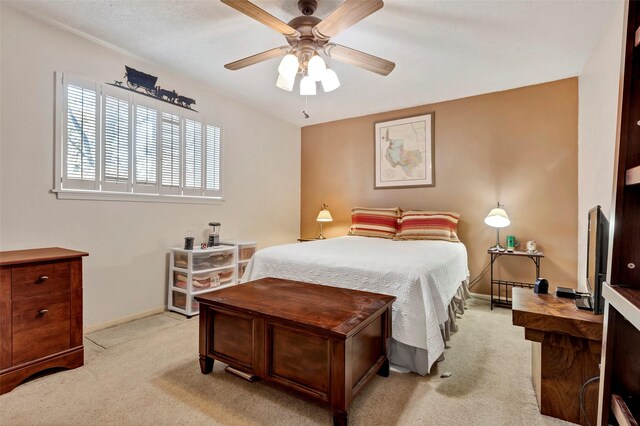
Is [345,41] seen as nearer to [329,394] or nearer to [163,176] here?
[163,176]

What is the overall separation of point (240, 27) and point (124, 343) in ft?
8.76

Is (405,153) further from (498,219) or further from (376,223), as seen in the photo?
(498,219)

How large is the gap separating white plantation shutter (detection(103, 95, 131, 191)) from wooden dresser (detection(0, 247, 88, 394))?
90cm

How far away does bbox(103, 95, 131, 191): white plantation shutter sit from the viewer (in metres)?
2.66

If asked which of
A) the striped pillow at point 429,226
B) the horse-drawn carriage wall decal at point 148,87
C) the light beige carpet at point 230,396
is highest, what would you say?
the horse-drawn carriage wall decal at point 148,87

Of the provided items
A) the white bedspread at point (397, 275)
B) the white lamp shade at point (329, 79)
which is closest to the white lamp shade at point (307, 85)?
the white lamp shade at point (329, 79)

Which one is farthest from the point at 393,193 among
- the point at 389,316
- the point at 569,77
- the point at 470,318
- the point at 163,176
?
the point at 163,176

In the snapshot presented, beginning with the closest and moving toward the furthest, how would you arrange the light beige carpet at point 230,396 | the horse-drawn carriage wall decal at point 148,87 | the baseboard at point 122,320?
the light beige carpet at point 230,396, the baseboard at point 122,320, the horse-drawn carriage wall decal at point 148,87

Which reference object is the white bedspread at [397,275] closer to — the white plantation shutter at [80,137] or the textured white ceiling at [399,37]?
the white plantation shutter at [80,137]

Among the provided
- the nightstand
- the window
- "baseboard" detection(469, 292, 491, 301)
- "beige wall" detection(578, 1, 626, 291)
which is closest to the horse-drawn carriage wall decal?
the window

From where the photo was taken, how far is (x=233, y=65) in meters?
2.31

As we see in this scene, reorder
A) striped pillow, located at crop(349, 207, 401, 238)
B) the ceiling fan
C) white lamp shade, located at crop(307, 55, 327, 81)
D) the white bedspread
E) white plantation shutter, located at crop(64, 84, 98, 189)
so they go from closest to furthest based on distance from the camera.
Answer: the ceiling fan → the white bedspread → white lamp shade, located at crop(307, 55, 327, 81) → white plantation shutter, located at crop(64, 84, 98, 189) → striped pillow, located at crop(349, 207, 401, 238)

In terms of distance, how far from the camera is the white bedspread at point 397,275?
1.87 metres

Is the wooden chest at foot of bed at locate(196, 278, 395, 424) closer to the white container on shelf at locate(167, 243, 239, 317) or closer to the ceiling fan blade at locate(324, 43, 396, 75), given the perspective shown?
the white container on shelf at locate(167, 243, 239, 317)
